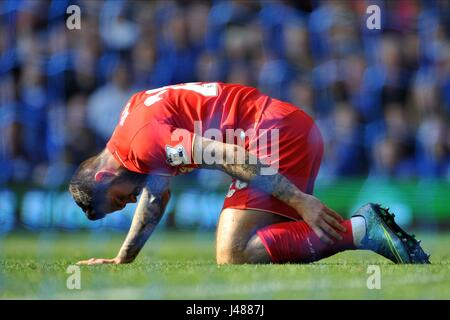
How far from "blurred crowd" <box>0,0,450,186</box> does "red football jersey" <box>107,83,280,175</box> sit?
3.70m

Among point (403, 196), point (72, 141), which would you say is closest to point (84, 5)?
point (72, 141)

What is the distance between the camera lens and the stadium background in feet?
27.7

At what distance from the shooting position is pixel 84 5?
9.26 meters

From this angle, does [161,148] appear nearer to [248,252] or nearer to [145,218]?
[145,218]

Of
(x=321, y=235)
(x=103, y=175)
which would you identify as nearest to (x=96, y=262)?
(x=103, y=175)

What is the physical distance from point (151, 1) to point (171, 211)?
7.61ft

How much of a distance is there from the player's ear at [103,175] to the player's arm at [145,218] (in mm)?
208

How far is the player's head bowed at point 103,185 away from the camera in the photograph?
476 centimetres

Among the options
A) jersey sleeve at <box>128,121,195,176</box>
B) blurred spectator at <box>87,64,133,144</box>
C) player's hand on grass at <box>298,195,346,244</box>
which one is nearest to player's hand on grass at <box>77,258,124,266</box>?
jersey sleeve at <box>128,121,195,176</box>

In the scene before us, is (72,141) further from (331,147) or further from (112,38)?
(331,147)

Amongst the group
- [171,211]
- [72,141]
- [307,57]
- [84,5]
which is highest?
[84,5]

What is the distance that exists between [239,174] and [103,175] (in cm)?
73

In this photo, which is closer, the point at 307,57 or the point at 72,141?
the point at 72,141

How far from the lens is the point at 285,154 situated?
188 inches
